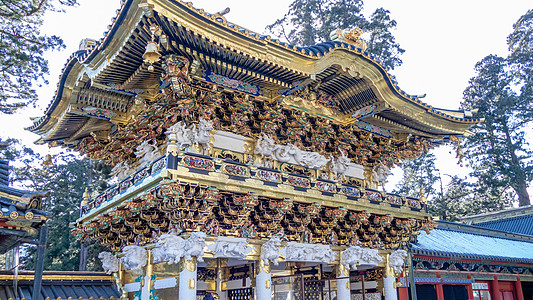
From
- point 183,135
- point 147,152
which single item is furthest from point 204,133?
point 147,152

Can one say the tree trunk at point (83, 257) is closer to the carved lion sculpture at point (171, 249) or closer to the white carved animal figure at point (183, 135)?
the white carved animal figure at point (183, 135)

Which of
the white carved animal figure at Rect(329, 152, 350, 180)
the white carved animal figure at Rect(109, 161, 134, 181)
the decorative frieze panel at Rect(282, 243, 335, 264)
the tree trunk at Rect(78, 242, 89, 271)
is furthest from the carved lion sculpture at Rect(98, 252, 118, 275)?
the tree trunk at Rect(78, 242, 89, 271)

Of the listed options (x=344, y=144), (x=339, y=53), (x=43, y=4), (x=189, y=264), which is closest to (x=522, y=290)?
(x=344, y=144)

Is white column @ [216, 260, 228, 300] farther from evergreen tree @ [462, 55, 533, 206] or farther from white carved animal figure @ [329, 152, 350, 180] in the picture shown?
evergreen tree @ [462, 55, 533, 206]

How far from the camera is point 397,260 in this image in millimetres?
13086

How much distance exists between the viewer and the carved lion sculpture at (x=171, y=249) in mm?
8797

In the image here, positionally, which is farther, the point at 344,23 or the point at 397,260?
the point at 344,23

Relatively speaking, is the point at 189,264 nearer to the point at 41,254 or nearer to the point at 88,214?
the point at 41,254

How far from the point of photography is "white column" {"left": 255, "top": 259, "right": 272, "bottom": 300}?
32.2ft

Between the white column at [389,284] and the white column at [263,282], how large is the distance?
4.42m

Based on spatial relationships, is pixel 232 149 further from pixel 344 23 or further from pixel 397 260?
pixel 344 23

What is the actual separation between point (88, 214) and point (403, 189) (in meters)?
30.7

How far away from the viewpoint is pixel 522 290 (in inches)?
733

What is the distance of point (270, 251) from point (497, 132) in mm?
28906
